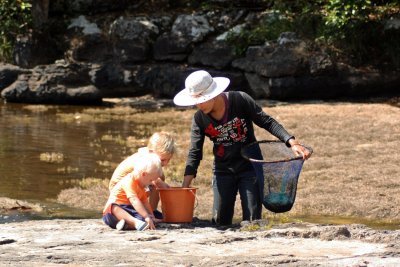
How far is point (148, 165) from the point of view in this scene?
6.89 metres

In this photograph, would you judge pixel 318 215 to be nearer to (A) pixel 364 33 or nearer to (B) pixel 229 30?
(A) pixel 364 33

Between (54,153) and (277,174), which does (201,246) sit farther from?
(54,153)

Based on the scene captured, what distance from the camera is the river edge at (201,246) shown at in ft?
19.4

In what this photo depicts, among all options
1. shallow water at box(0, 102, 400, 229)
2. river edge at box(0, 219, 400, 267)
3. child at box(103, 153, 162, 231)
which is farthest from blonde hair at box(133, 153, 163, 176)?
shallow water at box(0, 102, 400, 229)

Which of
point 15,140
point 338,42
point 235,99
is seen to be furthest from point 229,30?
point 235,99

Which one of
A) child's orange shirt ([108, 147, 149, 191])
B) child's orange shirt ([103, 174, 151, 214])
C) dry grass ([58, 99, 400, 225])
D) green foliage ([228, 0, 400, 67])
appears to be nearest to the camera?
child's orange shirt ([103, 174, 151, 214])

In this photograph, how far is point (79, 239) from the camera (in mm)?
6707

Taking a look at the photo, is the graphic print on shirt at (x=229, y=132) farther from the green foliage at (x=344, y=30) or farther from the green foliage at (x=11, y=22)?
the green foliage at (x=11, y=22)

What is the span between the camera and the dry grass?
34.3 feet

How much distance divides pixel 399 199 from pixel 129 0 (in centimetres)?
1686

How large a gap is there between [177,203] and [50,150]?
323 inches

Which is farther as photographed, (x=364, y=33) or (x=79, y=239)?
(x=364, y=33)

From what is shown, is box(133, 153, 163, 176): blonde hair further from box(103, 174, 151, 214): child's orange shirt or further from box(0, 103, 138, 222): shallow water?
box(0, 103, 138, 222): shallow water

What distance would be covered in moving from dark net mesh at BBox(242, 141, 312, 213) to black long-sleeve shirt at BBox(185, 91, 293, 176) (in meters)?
0.11
